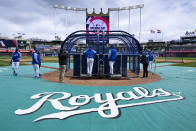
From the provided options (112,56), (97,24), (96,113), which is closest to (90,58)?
(112,56)

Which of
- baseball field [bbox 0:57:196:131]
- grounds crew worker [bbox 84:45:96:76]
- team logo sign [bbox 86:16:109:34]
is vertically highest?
team logo sign [bbox 86:16:109:34]

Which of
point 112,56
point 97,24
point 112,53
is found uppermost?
point 97,24

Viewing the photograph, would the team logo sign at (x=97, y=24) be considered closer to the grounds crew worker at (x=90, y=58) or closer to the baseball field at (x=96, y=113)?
the grounds crew worker at (x=90, y=58)

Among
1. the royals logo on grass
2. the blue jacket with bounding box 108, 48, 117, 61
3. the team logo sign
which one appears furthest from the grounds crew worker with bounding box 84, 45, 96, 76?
the team logo sign

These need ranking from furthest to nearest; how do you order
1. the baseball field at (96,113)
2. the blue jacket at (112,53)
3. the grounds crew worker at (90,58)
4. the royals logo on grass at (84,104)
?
the grounds crew worker at (90,58)
the blue jacket at (112,53)
the royals logo on grass at (84,104)
the baseball field at (96,113)

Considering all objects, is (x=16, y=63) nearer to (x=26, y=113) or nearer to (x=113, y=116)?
(x=26, y=113)

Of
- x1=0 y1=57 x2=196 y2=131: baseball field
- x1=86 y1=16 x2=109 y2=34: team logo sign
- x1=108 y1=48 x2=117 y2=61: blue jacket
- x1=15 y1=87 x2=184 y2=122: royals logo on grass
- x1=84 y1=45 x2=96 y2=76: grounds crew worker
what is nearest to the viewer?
x1=0 y1=57 x2=196 y2=131: baseball field

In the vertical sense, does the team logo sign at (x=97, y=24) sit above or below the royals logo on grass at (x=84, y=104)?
above

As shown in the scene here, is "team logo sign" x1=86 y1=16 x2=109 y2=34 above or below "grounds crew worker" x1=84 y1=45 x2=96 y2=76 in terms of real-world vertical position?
above

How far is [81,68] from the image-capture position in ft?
27.4

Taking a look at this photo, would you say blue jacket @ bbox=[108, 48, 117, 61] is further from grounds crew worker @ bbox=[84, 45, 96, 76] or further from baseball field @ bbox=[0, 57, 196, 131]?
baseball field @ bbox=[0, 57, 196, 131]

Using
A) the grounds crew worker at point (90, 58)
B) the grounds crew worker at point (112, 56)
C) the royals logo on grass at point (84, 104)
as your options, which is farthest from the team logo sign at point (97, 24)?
the royals logo on grass at point (84, 104)

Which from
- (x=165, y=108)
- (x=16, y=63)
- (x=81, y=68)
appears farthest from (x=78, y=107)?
(x=16, y=63)

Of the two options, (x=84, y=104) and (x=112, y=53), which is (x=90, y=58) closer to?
(x=112, y=53)
